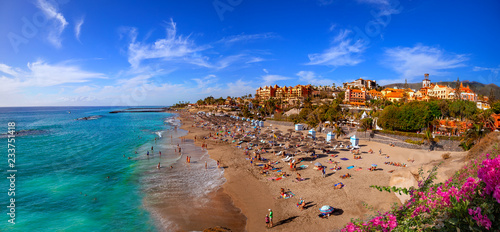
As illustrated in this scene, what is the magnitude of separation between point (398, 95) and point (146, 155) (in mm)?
79315

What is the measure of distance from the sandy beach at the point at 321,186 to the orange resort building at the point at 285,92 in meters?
79.6

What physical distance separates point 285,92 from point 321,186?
10870 cm

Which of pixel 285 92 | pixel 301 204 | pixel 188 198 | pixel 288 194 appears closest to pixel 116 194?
pixel 188 198

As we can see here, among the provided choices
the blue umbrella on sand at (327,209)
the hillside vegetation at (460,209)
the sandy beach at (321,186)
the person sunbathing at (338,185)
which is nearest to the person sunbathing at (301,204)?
the sandy beach at (321,186)

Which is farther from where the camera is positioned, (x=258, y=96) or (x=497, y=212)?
(x=258, y=96)

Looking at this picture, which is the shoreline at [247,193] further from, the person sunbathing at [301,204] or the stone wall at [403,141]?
the stone wall at [403,141]

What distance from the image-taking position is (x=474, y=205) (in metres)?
3.48

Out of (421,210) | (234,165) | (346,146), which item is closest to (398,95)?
(346,146)

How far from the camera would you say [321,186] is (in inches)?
683

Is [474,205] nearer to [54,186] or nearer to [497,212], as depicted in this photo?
[497,212]

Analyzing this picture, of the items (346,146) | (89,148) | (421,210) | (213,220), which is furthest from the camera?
(89,148)

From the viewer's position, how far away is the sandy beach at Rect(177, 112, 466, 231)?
1301 cm

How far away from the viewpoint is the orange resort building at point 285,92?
111 metres

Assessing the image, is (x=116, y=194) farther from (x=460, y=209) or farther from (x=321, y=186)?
(x=460, y=209)
